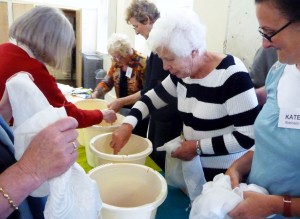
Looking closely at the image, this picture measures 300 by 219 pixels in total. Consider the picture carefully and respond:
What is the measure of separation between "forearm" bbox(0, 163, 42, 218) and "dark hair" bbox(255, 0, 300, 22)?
689mm

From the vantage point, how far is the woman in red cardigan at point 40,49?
3.76 feet

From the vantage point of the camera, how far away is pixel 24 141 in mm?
590

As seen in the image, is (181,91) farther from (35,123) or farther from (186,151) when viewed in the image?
(35,123)

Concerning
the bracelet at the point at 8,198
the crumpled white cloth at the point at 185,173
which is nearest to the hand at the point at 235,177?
the crumpled white cloth at the point at 185,173

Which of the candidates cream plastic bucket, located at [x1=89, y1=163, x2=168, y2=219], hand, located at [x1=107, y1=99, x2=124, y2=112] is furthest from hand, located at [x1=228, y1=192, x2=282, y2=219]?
hand, located at [x1=107, y1=99, x2=124, y2=112]

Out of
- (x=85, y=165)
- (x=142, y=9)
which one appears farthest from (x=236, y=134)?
(x=142, y=9)

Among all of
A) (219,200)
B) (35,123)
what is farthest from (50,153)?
(219,200)

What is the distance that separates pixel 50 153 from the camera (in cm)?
56

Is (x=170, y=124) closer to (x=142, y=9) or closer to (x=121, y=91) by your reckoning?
(x=121, y=91)

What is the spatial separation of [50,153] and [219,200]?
476 mm

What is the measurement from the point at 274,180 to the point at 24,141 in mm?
691

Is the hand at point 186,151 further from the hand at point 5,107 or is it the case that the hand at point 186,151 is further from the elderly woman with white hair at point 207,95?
the hand at point 5,107

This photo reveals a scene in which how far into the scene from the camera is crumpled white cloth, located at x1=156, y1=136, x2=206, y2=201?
1.09m

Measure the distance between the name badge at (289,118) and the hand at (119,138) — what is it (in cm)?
72
